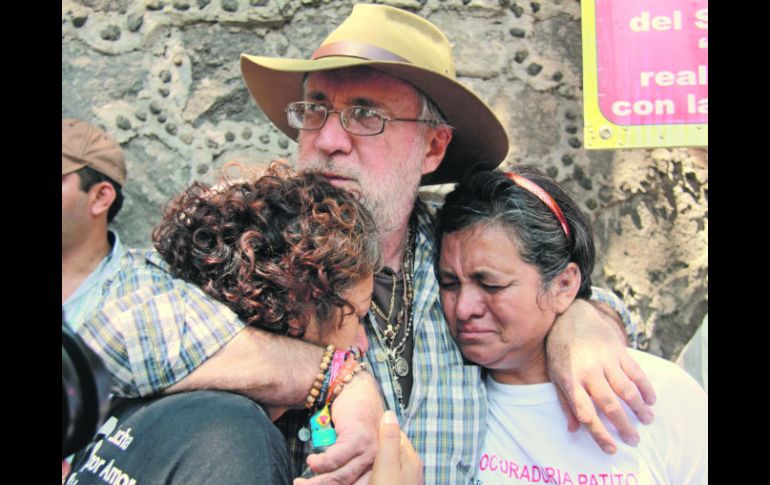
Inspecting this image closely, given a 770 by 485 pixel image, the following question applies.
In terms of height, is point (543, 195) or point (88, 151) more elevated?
point (88, 151)

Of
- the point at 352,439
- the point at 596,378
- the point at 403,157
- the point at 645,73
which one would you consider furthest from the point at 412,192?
the point at 645,73

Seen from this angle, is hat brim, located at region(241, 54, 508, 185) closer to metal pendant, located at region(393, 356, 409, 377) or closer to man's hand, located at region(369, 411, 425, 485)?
metal pendant, located at region(393, 356, 409, 377)

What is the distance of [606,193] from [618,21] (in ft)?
2.84

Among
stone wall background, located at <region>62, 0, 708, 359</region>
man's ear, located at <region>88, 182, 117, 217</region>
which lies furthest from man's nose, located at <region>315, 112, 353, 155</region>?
man's ear, located at <region>88, 182, 117, 217</region>

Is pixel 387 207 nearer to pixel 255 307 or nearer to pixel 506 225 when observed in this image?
pixel 506 225

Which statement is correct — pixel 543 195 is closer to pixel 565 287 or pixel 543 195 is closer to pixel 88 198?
pixel 565 287

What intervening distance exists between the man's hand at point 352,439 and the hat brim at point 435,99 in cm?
96

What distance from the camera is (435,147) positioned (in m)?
2.40

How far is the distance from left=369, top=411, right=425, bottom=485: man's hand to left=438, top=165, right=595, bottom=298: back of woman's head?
797 mm

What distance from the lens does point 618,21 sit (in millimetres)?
3074

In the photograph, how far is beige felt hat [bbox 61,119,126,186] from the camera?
319cm

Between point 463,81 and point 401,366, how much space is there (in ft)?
6.30

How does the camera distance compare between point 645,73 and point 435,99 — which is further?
point 645,73

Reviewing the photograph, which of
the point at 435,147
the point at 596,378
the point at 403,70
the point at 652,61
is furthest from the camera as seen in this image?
the point at 652,61
